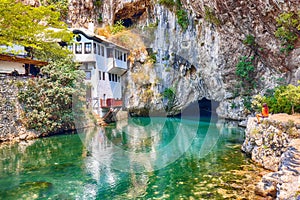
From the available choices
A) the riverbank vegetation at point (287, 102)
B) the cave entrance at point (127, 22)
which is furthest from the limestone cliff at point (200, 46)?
the riverbank vegetation at point (287, 102)

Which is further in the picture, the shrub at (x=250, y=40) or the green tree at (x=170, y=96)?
the green tree at (x=170, y=96)

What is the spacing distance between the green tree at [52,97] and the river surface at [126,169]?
2323mm

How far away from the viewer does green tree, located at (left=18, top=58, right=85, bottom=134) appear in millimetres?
20531

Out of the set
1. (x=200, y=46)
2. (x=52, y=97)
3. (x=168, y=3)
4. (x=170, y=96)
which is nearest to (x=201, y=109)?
(x=170, y=96)

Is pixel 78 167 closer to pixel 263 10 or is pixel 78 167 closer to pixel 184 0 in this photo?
pixel 263 10

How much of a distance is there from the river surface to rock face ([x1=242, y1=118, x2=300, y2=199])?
0.63 meters

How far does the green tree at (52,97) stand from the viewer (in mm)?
20531

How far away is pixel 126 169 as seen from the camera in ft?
38.8

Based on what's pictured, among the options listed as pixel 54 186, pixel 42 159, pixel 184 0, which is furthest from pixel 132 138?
pixel 184 0

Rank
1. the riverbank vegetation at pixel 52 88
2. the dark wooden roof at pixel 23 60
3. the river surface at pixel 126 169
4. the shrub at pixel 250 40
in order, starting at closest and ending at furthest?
1. the river surface at pixel 126 169
2. the riverbank vegetation at pixel 52 88
3. the dark wooden roof at pixel 23 60
4. the shrub at pixel 250 40

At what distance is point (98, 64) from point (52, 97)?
28.6ft

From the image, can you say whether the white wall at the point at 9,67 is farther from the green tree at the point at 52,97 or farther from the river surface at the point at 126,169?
the river surface at the point at 126,169

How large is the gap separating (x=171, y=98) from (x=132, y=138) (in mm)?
15933

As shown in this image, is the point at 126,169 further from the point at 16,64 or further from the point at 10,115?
the point at 16,64
